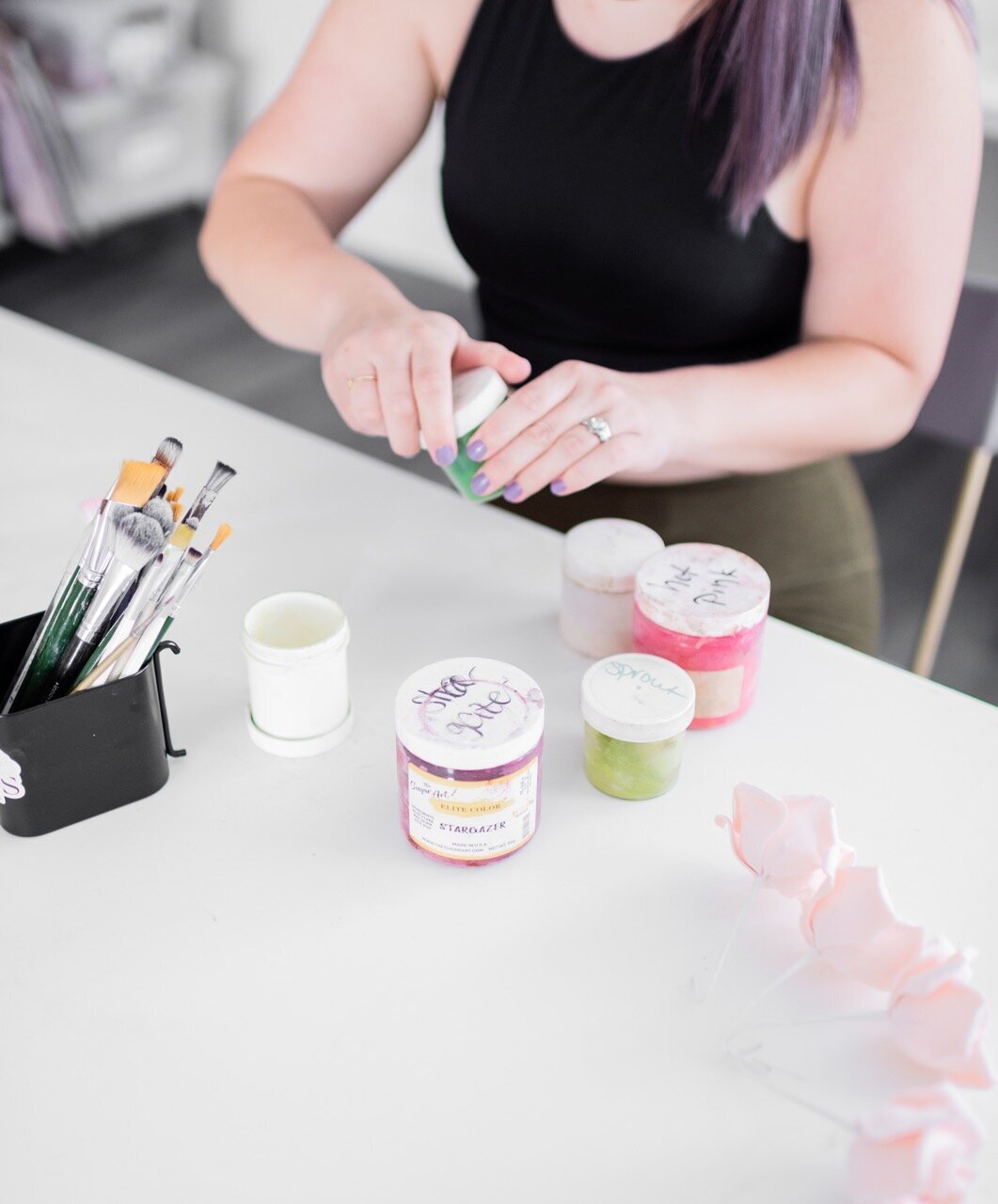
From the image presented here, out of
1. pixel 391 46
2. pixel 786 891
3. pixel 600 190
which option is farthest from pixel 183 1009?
pixel 391 46

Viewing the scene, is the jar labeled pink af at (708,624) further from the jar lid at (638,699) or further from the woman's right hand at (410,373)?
the woman's right hand at (410,373)

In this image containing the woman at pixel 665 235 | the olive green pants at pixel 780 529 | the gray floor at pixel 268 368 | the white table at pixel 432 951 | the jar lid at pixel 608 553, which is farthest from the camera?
the gray floor at pixel 268 368

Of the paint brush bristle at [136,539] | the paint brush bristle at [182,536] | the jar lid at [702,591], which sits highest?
the paint brush bristle at [136,539]

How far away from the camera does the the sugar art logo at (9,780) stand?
57cm

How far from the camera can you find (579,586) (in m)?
0.70

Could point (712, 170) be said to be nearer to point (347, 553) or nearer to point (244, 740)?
point (347, 553)

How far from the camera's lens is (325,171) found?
106cm

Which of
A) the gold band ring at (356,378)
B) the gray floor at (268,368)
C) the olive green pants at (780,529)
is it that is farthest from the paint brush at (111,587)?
the gray floor at (268,368)

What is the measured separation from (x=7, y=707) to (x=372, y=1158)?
10.7 inches

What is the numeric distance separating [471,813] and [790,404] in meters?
0.46

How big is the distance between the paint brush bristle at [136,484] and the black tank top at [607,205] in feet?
1.73

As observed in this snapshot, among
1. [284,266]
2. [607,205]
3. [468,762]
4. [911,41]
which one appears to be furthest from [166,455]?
[911,41]

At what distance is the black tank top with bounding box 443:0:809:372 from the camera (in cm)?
93

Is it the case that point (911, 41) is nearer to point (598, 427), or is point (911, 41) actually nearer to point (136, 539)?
point (598, 427)
